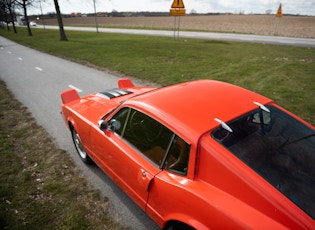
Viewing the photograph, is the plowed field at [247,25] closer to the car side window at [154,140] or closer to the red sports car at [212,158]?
the red sports car at [212,158]

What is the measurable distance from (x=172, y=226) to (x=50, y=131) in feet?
13.0

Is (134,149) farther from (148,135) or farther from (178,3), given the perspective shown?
(178,3)

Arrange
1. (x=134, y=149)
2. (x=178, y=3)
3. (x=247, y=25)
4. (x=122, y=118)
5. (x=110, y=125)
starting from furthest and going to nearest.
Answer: (x=247, y=25) → (x=178, y=3) → (x=110, y=125) → (x=122, y=118) → (x=134, y=149)

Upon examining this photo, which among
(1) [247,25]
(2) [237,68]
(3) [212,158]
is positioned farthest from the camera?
(1) [247,25]

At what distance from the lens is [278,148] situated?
1967mm

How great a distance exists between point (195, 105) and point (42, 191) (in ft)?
8.95

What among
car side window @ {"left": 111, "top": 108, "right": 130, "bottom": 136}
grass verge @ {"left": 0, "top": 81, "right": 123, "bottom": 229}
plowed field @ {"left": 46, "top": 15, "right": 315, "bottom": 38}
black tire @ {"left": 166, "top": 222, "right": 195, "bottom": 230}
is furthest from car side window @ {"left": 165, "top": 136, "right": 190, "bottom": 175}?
plowed field @ {"left": 46, "top": 15, "right": 315, "bottom": 38}

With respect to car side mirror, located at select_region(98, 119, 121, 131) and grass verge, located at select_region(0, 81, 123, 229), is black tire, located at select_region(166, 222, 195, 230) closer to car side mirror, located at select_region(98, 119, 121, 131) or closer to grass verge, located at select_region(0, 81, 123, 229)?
grass verge, located at select_region(0, 81, 123, 229)

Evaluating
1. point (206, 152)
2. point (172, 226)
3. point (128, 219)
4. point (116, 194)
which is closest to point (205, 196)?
point (206, 152)

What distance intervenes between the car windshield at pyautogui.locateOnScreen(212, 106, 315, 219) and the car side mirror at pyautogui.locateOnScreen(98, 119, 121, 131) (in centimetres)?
132

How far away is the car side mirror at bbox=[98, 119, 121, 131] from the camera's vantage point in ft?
9.20

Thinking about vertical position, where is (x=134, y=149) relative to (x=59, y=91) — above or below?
above

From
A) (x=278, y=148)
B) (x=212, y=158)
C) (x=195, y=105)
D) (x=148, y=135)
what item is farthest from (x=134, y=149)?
(x=278, y=148)

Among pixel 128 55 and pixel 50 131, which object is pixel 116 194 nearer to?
pixel 50 131
